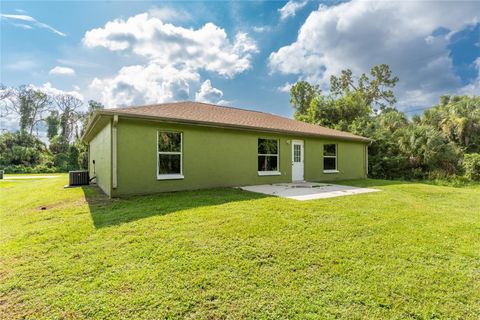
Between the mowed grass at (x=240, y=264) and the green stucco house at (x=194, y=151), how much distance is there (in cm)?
213

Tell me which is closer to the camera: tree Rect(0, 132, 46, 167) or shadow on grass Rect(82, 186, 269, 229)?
shadow on grass Rect(82, 186, 269, 229)

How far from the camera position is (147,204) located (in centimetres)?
620

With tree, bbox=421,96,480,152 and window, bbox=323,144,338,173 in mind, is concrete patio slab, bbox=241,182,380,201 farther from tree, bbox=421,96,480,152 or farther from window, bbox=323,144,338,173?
tree, bbox=421,96,480,152

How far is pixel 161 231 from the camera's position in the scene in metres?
4.22

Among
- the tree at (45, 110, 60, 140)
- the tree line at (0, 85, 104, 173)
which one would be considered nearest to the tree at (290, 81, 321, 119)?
the tree line at (0, 85, 104, 173)

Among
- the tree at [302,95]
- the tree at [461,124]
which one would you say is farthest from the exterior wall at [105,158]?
the tree at [302,95]

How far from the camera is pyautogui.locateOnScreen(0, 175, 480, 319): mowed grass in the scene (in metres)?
2.37

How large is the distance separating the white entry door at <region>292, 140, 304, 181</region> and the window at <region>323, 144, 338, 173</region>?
178cm

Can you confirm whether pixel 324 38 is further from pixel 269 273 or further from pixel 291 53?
pixel 269 273

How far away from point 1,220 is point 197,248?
17.6ft

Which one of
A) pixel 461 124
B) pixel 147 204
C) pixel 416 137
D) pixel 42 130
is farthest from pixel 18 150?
pixel 461 124

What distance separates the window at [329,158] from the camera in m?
12.6

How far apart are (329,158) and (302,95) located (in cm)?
1931

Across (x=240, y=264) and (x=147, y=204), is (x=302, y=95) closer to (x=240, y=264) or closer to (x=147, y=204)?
(x=147, y=204)
